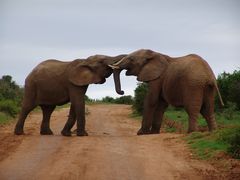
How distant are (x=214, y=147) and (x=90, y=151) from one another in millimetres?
2837

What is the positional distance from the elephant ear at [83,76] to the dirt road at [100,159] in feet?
8.54

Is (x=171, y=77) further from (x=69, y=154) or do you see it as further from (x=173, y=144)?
(x=69, y=154)

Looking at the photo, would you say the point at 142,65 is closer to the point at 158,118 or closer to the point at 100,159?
the point at 158,118

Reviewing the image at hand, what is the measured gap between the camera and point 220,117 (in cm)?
2344

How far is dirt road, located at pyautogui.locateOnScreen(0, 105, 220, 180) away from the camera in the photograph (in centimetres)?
1020

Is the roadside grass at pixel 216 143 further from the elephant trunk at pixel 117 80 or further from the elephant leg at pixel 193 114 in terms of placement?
the elephant trunk at pixel 117 80

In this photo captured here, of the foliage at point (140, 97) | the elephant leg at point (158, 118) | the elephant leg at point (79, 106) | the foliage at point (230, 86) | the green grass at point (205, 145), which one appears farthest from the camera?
the foliage at point (140, 97)

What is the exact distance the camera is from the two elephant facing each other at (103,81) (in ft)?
57.2

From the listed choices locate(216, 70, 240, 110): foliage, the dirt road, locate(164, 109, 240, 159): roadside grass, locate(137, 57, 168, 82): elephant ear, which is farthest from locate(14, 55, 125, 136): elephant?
locate(216, 70, 240, 110): foliage

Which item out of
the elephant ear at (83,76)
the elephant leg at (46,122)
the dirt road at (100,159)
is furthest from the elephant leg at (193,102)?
the elephant leg at (46,122)

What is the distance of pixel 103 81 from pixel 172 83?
8.00 feet

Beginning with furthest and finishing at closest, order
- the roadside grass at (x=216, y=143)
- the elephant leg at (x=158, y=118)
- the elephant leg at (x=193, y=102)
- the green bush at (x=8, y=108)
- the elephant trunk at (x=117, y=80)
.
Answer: the green bush at (x=8, y=108)
the elephant leg at (x=158, y=118)
the elephant trunk at (x=117, y=80)
the elephant leg at (x=193, y=102)
the roadside grass at (x=216, y=143)

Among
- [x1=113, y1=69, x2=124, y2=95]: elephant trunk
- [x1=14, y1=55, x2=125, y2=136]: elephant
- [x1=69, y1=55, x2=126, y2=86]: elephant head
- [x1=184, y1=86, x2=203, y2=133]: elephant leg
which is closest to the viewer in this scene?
[x1=184, y1=86, x2=203, y2=133]: elephant leg

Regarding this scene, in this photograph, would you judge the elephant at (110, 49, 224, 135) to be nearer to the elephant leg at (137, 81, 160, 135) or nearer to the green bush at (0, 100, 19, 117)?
the elephant leg at (137, 81, 160, 135)
